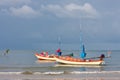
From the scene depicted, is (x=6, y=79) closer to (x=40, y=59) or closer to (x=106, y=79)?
(x=106, y=79)

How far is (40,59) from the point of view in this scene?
10669 centimetres

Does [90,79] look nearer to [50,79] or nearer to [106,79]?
[106,79]

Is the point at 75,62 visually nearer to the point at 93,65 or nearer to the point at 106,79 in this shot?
the point at 93,65

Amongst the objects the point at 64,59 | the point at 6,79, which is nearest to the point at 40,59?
the point at 64,59

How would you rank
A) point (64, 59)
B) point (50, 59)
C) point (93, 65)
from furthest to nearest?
point (50, 59)
point (64, 59)
point (93, 65)

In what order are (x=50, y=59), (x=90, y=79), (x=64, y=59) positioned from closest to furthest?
(x=90, y=79) < (x=64, y=59) < (x=50, y=59)

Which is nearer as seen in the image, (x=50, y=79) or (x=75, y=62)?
Answer: (x=50, y=79)

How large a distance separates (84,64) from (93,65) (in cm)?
183

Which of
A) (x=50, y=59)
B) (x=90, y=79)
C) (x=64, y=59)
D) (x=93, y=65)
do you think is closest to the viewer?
(x=90, y=79)

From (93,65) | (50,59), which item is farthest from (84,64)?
(50,59)

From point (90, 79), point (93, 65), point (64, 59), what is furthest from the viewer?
point (64, 59)

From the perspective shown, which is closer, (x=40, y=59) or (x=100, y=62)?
(x=100, y=62)

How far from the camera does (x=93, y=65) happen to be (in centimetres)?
7225

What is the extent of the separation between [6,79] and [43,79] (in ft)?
13.5
